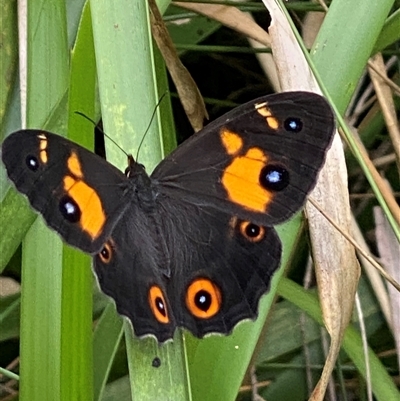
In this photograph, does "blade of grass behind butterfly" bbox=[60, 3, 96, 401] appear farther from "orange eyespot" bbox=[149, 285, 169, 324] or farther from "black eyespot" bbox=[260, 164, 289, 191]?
"black eyespot" bbox=[260, 164, 289, 191]

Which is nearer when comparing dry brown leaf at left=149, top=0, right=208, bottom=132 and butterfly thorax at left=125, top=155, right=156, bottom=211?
butterfly thorax at left=125, top=155, right=156, bottom=211

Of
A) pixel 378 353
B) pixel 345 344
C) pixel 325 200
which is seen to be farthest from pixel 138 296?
pixel 378 353

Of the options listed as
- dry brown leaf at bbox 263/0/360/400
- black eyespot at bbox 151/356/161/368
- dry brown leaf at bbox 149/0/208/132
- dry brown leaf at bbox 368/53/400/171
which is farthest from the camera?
dry brown leaf at bbox 368/53/400/171

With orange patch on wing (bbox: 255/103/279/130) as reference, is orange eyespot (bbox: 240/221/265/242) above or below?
below

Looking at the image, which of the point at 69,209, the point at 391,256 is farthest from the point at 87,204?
the point at 391,256

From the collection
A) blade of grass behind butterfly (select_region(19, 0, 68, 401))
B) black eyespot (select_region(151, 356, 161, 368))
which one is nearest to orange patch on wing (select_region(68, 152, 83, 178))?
blade of grass behind butterfly (select_region(19, 0, 68, 401))

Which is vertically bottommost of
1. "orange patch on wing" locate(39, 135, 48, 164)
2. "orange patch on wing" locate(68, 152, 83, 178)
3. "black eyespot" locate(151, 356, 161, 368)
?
"black eyespot" locate(151, 356, 161, 368)

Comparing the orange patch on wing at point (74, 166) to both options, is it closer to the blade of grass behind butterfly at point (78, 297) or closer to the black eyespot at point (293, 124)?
the blade of grass behind butterfly at point (78, 297)

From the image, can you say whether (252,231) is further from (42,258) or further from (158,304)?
(42,258)

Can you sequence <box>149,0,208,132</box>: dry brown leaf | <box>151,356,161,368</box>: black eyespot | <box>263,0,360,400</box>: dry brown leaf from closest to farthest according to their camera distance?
1. <box>151,356,161,368</box>: black eyespot
2. <box>263,0,360,400</box>: dry brown leaf
3. <box>149,0,208,132</box>: dry brown leaf
